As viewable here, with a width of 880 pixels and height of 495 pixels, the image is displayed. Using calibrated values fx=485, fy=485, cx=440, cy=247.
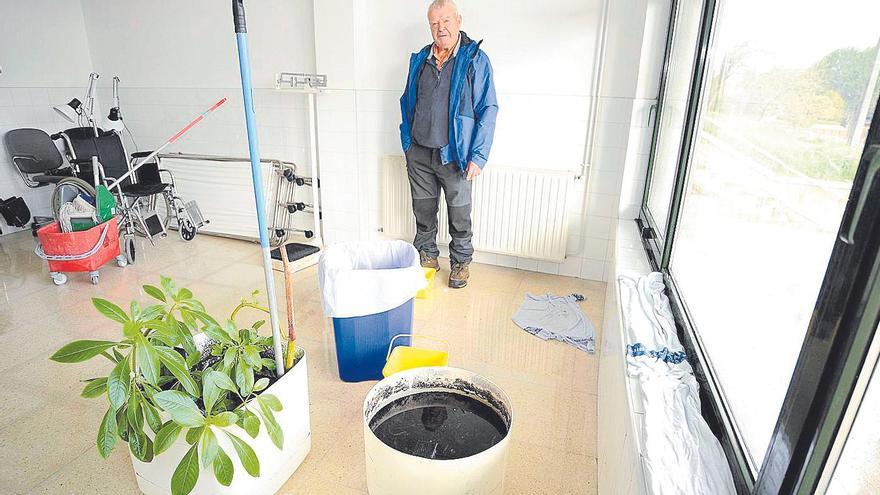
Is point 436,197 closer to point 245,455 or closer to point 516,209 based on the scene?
point 516,209

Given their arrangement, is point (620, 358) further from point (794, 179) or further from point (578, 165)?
point (578, 165)

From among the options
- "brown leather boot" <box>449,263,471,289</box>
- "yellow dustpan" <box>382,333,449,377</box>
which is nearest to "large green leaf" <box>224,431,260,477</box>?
"yellow dustpan" <box>382,333,449,377</box>

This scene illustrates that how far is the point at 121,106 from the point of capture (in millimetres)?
4406

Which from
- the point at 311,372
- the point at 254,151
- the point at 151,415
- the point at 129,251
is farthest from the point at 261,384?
the point at 129,251

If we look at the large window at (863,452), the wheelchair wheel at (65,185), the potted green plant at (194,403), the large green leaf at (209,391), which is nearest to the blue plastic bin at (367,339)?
the potted green plant at (194,403)

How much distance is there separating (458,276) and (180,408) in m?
2.13

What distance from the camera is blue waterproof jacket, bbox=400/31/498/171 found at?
9.25 feet

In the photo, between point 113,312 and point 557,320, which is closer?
point 113,312

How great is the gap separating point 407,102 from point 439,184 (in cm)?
55

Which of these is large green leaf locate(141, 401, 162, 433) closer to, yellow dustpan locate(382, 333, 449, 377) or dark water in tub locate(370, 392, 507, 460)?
dark water in tub locate(370, 392, 507, 460)

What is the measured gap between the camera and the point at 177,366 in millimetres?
1272

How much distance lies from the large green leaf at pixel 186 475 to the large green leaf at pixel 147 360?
0.21 meters

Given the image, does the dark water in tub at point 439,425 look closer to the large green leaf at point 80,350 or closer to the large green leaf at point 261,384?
the large green leaf at point 261,384

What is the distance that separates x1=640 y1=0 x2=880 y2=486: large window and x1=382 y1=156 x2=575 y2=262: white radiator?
1.26 metres
